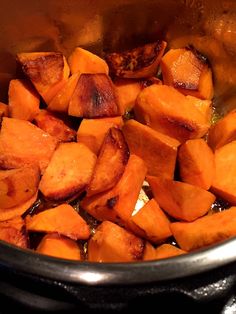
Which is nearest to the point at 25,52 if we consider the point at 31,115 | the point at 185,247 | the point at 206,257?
the point at 31,115

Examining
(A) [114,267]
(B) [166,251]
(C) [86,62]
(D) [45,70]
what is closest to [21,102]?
(D) [45,70]

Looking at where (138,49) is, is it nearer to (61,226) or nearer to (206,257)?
(61,226)

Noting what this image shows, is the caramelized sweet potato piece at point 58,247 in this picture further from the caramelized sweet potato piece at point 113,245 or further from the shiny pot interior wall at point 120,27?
the shiny pot interior wall at point 120,27

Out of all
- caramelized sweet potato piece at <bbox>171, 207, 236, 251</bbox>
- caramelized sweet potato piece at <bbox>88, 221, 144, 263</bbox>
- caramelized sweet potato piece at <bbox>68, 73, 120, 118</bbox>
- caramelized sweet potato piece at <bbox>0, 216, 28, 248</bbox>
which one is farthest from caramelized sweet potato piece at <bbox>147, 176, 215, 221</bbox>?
caramelized sweet potato piece at <bbox>0, 216, 28, 248</bbox>

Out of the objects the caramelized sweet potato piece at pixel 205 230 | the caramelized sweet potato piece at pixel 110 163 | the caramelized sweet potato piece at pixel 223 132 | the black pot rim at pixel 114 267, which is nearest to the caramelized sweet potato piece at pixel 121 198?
the caramelized sweet potato piece at pixel 110 163

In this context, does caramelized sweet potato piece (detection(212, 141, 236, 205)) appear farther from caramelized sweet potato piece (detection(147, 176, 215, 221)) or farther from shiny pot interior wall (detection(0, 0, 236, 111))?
shiny pot interior wall (detection(0, 0, 236, 111))
